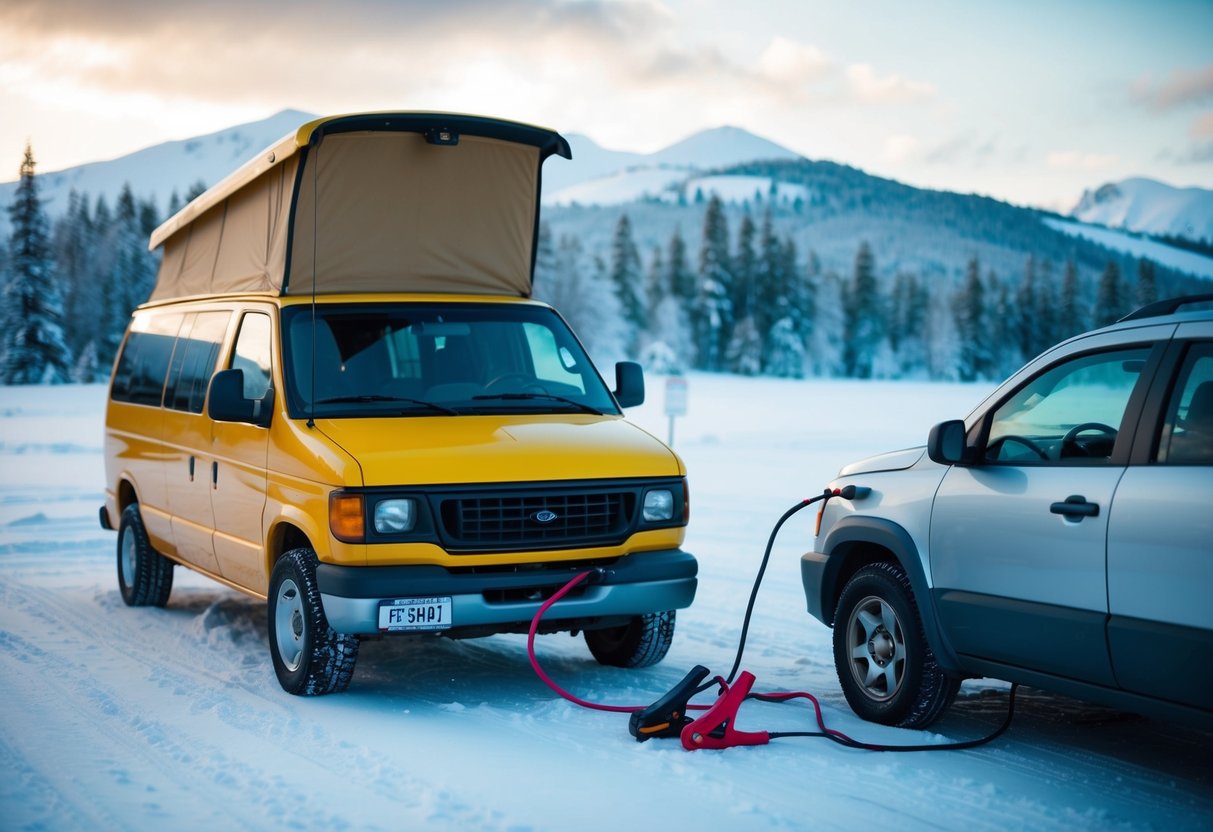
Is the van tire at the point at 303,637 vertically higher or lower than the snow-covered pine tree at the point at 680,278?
lower

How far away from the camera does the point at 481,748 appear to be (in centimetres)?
534

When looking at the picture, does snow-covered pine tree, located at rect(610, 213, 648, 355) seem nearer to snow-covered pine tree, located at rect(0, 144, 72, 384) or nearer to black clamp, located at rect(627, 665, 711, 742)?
snow-covered pine tree, located at rect(0, 144, 72, 384)

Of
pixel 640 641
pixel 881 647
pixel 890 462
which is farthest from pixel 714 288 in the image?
pixel 881 647

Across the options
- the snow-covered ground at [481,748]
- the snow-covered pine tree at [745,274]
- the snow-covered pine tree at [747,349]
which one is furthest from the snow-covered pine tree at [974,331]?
the snow-covered ground at [481,748]

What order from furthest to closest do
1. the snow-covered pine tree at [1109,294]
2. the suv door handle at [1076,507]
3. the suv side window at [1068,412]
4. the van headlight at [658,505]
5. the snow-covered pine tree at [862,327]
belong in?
the snow-covered pine tree at [862,327] < the snow-covered pine tree at [1109,294] < the van headlight at [658,505] < the suv side window at [1068,412] < the suv door handle at [1076,507]

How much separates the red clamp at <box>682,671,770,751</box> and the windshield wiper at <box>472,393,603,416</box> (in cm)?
215

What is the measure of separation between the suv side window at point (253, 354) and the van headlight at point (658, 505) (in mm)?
2276

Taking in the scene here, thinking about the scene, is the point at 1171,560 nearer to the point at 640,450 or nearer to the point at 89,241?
the point at 640,450

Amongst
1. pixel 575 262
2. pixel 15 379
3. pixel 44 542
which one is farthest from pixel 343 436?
pixel 575 262

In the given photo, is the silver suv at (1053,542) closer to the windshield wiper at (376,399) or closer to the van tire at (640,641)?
the van tire at (640,641)

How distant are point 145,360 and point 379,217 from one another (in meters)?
2.86

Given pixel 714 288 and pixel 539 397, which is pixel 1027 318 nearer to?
pixel 714 288

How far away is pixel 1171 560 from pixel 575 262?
84.6 meters

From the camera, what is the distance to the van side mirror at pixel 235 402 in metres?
6.51
